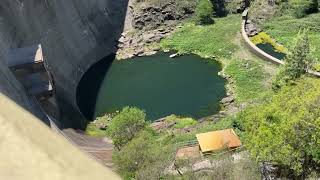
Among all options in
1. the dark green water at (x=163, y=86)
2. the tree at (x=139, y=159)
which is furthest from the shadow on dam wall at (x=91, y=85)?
the tree at (x=139, y=159)

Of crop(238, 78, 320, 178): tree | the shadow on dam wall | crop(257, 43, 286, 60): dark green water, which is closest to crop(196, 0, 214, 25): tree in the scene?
crop(257, 43, 286, 60): dark green water

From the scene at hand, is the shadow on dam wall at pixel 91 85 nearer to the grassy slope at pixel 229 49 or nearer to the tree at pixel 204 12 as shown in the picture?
the grassy slope at pixel 229 49

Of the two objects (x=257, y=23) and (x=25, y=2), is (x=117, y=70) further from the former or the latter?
(x=257, y=23)

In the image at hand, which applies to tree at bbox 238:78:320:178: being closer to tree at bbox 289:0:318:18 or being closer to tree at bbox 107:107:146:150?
tree at bbox 107:107:146:150

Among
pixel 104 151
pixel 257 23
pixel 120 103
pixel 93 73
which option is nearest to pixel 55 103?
pixel 104 151

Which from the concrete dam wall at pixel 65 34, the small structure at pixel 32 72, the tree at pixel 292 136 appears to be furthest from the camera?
the concrete dam wall at pixel 65 34

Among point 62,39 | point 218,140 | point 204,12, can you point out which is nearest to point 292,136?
point 218,140

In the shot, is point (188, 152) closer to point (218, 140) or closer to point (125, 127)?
point (218, 140)
